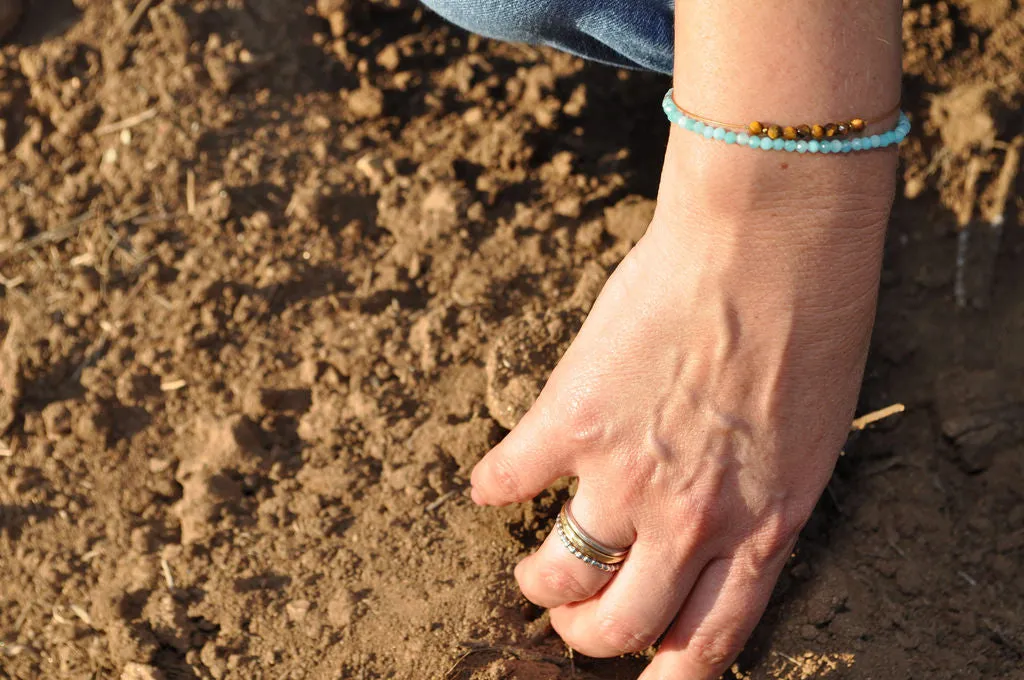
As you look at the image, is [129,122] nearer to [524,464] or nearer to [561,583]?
[524,464]

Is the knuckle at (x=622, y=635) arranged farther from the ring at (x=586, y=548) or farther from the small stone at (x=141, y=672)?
the small stone at (x=141, y=672)

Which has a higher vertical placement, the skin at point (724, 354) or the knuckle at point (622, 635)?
the skin at point (724, 354)

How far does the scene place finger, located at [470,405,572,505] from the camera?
142 centimetres

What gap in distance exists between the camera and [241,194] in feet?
6.84

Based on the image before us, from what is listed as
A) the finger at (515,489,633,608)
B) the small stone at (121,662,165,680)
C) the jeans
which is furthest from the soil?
the jeans

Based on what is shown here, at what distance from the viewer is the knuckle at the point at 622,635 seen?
57.1 inches

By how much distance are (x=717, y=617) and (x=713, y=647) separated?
0.19 feet

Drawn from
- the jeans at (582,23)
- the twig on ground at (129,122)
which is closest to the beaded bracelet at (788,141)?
the jeans at (582,23)

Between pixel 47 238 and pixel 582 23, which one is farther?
pixel 47 238

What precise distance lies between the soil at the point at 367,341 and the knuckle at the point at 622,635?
0.53 ft

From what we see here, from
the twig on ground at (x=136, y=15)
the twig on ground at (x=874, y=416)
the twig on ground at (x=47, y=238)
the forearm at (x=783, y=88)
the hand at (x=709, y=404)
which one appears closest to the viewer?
the forearm at (x=783, y=88)

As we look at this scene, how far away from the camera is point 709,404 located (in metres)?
1.36

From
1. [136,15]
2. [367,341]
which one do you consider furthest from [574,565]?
[136,15]

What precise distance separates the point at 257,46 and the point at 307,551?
1230 millimetres
